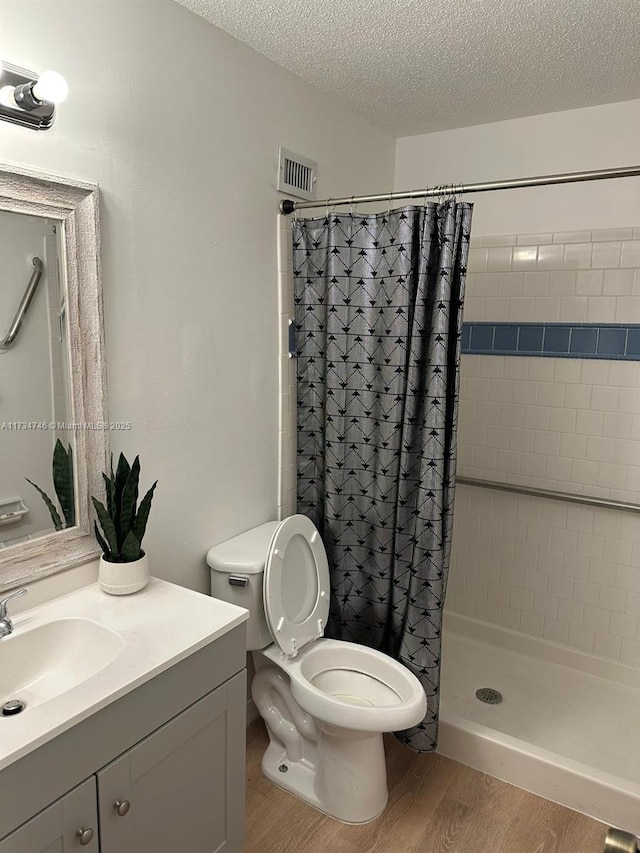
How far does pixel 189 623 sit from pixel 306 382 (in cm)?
110

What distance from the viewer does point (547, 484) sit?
2.71m

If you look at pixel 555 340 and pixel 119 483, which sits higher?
pixel 555 340

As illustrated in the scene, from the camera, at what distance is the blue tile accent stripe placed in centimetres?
247

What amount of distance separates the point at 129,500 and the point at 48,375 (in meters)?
0.38

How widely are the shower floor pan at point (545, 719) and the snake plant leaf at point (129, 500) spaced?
4.50ft

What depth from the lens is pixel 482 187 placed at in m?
1.85

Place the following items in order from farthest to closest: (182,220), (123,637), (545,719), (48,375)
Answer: (545,719) < (182,220) < (48,375) < (123,637)

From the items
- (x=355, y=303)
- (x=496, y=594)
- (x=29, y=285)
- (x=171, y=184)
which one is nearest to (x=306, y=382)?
(x=355, y=303)

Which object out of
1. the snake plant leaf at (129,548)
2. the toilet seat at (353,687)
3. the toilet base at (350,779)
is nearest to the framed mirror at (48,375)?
the snake plant leaf at (129,548)

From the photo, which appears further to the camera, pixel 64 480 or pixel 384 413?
pixel 384 413

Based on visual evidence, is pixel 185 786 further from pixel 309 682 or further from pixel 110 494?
pixel 110 494

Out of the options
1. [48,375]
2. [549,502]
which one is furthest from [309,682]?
[549,502]

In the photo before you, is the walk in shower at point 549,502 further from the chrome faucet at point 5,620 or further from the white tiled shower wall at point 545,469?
the chrome faucet at point 5,620

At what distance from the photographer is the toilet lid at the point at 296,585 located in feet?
6.55
